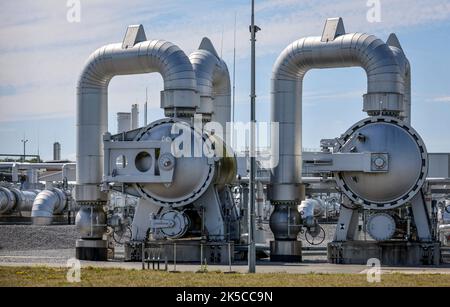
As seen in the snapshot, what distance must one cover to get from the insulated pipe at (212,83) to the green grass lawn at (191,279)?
1285 centimetres

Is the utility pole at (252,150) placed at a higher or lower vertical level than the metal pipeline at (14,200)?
higher

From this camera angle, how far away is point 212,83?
43031mm

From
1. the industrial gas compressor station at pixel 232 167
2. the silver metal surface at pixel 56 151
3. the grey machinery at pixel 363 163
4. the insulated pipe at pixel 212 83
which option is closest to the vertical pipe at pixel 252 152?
the industrial gas compressor station at pixel 232 167

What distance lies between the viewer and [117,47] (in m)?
38.8

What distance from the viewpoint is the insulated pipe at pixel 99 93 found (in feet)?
126

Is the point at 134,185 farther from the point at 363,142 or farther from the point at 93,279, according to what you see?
the point at 93,279

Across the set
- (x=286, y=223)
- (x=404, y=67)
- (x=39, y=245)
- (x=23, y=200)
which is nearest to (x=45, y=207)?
(x=23, y=200)

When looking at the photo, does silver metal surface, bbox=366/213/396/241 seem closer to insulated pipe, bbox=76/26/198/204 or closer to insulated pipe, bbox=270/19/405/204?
insulated pipe, bbox=270/19/405/204

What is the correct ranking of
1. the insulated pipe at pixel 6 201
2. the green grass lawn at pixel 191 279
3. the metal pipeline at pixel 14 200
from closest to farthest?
the green grass lawn at pixel 191 279 → the insulated pipe at pixel 6 201 → the metal pipeline at pixel 14 200

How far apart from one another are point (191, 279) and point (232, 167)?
1492 cm

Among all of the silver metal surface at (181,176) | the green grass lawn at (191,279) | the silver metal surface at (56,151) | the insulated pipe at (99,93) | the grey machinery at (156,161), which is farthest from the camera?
the silver metal surface at (56,151)

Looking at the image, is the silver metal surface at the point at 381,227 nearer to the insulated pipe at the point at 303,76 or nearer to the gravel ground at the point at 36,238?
the insulated pipe at the point at 303,76

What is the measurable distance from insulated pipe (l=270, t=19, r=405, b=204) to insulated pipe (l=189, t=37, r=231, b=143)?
3.04 metres
